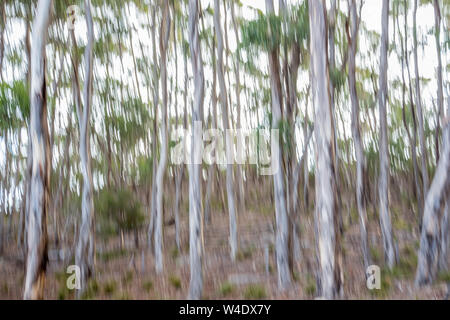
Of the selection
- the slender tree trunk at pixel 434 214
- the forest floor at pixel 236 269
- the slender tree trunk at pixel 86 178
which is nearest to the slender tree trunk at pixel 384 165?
the forest floor at pixel 236 269

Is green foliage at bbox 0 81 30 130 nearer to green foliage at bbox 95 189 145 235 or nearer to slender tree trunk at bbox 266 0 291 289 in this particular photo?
green foliage at bbox 95 189 145 235

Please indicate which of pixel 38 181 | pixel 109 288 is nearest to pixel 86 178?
pixel 109 288

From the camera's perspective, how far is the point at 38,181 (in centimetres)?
494

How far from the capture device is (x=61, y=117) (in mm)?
16719

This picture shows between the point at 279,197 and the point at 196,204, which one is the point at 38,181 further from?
the point at 279,197

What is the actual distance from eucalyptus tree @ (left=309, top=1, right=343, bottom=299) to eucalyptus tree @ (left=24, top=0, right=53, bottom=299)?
3.82m

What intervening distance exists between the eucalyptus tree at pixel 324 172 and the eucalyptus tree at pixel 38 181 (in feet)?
12.5

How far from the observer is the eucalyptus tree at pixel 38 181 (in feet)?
15.6

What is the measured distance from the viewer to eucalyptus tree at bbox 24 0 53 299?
4.74 meters

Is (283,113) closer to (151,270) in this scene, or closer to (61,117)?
(151,270)

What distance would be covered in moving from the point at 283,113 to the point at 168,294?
472cm

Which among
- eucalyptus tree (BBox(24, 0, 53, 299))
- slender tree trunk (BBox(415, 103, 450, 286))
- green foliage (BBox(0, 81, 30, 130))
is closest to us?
eucalyptus tree (BBox(24, 0, 53, 299))

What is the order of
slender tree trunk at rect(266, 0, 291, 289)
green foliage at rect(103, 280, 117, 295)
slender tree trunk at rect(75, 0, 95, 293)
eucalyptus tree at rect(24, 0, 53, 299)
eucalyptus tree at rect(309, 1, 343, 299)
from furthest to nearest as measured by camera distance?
1. slender tree trunk at rect(75, 0, 95, 293)
2. green foliage at rect(103, 280, 117, 295)
3. slender tree trunk at rect(266, 0, 291, 289)
4. eucalyptus tree at rect(309, 1, 343, 299)
5. eucalyptus tree at rect(24, 0, 53, 299)

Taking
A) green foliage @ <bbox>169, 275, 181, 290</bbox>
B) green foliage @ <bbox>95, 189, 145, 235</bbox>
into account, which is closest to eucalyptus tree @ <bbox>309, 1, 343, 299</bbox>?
green foliage @ <bbox>169, 275, 181, 290</bbox>
